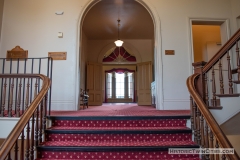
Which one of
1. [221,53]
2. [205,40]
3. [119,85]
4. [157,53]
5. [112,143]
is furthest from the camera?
[119,85]

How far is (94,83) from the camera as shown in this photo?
8977mm

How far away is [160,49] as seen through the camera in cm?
505

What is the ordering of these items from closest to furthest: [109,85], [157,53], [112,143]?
[112,143]
[157,53]
[109,85]

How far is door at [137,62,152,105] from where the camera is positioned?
29.1 ft

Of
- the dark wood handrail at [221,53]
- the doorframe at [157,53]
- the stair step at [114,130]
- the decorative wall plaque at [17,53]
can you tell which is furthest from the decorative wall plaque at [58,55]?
the dark wood handrail at [221,53]

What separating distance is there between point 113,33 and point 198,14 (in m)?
4.33

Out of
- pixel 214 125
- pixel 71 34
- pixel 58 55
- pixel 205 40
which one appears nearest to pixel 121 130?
pixel 214 125

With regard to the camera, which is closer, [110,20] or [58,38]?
[58,38]

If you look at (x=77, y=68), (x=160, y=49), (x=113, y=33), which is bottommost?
(x=77, y=68)

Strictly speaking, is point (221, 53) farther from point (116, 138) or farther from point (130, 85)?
point (130, 85)

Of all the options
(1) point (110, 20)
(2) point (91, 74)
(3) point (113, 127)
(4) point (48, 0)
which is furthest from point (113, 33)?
(3) point (113, 127)

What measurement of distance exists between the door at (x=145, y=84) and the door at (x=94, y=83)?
6.40 feet

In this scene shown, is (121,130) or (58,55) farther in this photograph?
(58,55)

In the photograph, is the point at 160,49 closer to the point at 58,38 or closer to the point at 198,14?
the point at 198,14
